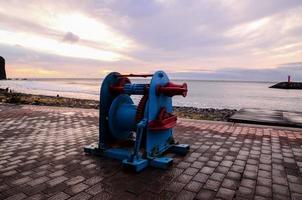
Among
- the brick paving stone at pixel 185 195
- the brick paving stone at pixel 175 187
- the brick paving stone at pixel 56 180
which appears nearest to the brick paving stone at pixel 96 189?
the brick paving stone at pixel 56 180

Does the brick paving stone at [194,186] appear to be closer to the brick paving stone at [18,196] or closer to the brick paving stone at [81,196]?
the brick paving stone at [81,196]

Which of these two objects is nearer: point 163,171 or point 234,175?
point 234,175

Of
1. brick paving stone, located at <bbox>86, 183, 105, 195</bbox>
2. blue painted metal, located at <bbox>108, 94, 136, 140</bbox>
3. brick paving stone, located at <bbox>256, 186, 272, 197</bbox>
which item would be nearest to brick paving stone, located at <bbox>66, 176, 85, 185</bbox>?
brick paving stone, located at <bbox>86, 183, 105, 195</bbox>

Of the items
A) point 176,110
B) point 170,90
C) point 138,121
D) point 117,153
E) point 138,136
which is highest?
point 170,90

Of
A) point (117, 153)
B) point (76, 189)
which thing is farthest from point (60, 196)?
point (117, 153)

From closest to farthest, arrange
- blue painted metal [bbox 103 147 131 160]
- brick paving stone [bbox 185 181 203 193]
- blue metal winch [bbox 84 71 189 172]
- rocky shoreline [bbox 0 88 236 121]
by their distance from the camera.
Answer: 1. brick paving stone [bbox 185 181 203 193]
2. blue metal winch [bbox 84 71 189 172]
3. blue painted metal [bbox 103 147 131 160]
4. rocky shoreline [bbox 0 88 236 121]

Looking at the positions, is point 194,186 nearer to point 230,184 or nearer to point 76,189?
point 230,184

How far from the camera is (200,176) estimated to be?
364 cm

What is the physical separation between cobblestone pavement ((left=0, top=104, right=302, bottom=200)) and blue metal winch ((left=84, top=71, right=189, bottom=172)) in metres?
0.21

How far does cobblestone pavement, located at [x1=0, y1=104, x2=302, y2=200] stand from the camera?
3.12 m

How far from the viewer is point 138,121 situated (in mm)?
4270

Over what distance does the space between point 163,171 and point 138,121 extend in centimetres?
95

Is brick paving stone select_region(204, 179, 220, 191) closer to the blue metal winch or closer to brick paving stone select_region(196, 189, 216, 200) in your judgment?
brick paving stone select_region(196, 189, 216, 200)

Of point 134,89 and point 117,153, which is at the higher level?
point 134,89
